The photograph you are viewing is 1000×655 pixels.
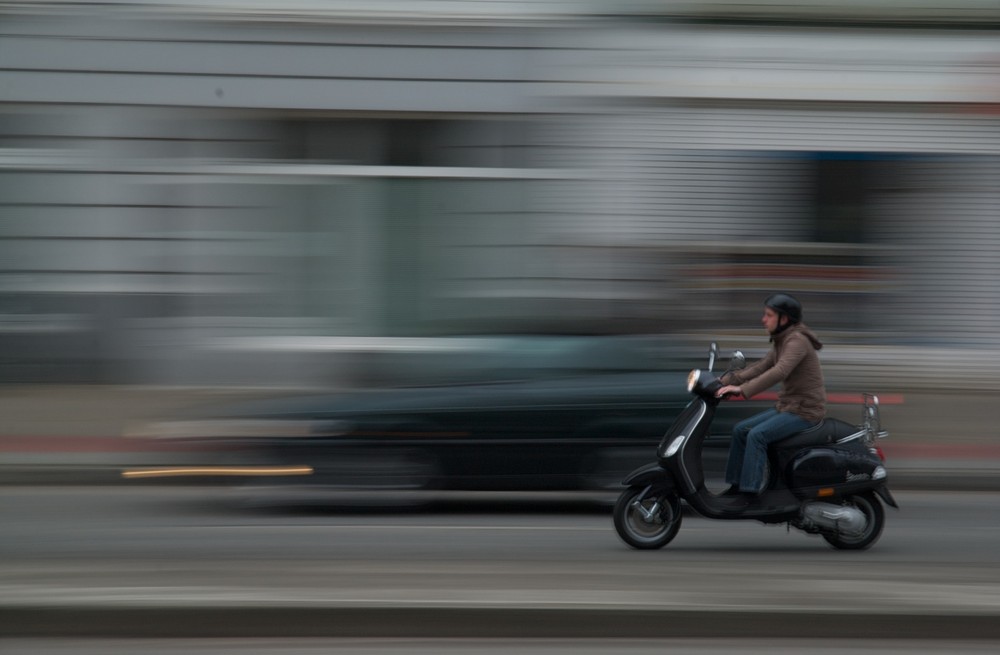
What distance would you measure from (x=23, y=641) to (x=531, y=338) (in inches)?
192

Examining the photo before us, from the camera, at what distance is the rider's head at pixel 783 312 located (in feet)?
25.7

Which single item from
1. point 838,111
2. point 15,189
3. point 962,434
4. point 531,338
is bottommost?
point 962,434

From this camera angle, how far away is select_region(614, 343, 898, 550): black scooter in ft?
25.5

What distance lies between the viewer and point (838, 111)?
1548cm

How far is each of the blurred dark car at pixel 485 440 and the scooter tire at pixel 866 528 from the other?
121 centimetres

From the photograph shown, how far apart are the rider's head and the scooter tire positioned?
A: 1.02m

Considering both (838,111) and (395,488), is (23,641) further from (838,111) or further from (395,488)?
(838,111)

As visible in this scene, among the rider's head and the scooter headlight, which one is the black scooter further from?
the rider's head

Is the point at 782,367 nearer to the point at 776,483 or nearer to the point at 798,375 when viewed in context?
the point at 798,375

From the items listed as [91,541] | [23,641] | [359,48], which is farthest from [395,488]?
[359,48]

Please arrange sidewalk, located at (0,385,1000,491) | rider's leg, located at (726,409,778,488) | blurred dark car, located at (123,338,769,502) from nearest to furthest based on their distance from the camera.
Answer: rider's leg, located at (726,409,778,488) → blurred dark car, located at (123,338,769,502) → sidewalk, located at (0,385,1000,491)

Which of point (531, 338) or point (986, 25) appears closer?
point (531, 338)

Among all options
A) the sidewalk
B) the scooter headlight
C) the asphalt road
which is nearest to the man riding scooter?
the scooter headlight

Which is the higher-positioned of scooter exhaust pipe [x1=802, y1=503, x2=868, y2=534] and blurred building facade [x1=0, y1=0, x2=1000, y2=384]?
blurred building facade [x1=0, y1=0, x2=1000, y2=384]
